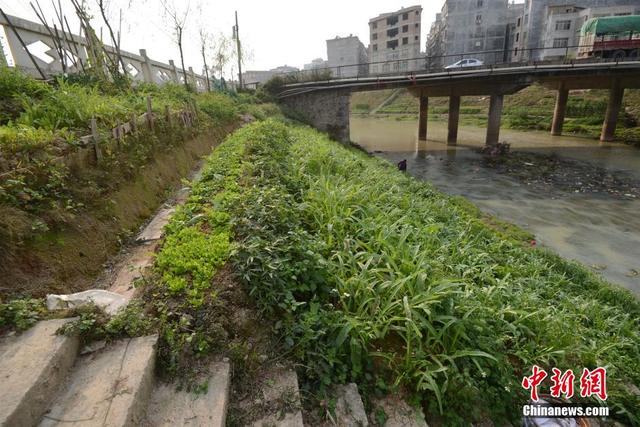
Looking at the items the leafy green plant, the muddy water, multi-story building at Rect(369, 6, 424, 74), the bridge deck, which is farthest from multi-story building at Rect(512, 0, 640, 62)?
the leafy green plant

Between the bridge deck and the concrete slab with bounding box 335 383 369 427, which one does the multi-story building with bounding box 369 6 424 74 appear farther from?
the concrete slab with bounding box 335 383 369 427

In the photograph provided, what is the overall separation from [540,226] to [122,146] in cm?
1249

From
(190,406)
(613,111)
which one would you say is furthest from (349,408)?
(613,111)

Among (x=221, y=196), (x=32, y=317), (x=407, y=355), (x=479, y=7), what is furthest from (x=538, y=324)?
(x=479, y=7)

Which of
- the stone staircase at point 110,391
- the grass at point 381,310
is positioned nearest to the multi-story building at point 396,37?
the grass at point 381,310

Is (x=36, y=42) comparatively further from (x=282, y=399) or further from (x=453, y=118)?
(x=453, y=118)

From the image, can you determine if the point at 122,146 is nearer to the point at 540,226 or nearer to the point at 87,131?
the point at 87,131

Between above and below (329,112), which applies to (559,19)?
above

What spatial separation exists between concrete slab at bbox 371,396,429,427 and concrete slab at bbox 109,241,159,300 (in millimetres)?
2362

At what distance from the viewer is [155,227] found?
4.76 metres

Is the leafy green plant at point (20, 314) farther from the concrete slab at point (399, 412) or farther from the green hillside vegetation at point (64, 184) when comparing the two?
the concrete slab at point (399, 412)

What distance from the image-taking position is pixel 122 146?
5.45 m

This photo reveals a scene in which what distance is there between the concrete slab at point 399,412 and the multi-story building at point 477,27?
5074 centimetres

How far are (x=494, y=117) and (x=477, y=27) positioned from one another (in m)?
30.2
